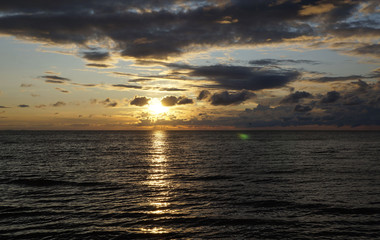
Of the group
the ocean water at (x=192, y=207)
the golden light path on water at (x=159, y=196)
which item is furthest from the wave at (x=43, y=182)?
the golden light path on water at (x=159, y=196)

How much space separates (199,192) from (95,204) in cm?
979

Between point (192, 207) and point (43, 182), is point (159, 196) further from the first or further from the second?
point (43, 182)

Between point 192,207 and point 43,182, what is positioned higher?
point 43,182

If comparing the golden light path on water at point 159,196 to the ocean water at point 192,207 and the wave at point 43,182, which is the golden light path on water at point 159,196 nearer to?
the ocean water at point 192,207

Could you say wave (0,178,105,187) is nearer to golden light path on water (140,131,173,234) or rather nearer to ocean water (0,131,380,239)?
ocean water (0,131,380,239)

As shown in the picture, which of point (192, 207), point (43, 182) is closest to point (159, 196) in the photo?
point (192, 207)

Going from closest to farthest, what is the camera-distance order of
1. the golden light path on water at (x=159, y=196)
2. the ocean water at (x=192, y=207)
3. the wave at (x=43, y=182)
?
the ocean water at (x=192, y=207) → the golden light path on water at (x=159, y=196) → the wave at (x=43, y=182)

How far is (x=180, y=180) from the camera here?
3600cm

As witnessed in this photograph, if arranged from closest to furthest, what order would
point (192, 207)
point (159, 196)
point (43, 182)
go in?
1. point (192, 207)
2. point (159, 196)
3. point (43, 182)

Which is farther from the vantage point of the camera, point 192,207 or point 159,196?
point 159,196

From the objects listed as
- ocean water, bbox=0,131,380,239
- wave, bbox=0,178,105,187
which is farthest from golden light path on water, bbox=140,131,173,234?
wave, bbox=0,178,105,187

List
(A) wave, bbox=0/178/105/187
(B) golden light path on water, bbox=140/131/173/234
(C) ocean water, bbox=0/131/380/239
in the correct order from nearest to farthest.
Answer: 1. (C) ocean water, bbox=0/131/380/239
2. (B) golden light path on water, bbox=140/131/173/234
3. (A) wave, bbox=0/178/105/187

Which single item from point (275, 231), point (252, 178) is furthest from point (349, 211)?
point (252, 178)

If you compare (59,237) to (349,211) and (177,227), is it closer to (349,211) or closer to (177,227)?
(177,227)
